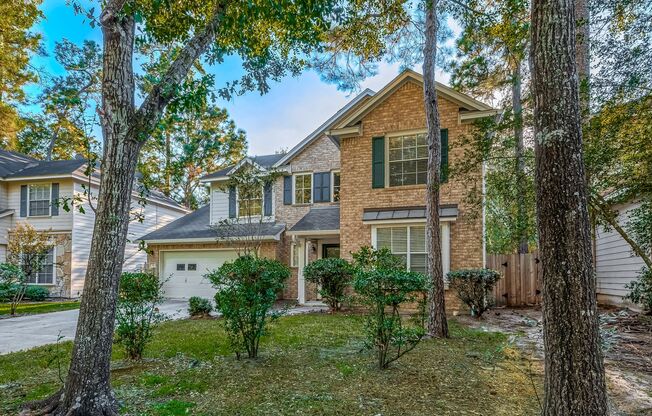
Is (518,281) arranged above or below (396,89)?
below

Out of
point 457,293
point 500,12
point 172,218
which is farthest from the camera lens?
point 172,218

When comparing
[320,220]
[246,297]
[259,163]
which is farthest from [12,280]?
[246,297]

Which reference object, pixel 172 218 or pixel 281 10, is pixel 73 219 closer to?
pixel 172 218

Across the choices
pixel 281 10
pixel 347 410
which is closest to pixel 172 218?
pixel 281 10

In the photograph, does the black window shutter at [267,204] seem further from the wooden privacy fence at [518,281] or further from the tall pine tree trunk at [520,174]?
the tall pine tree trunk at [520,174]

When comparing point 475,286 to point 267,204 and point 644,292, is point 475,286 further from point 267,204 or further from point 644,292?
point 267,204

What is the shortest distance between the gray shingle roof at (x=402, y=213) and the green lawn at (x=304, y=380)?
14.6 feet

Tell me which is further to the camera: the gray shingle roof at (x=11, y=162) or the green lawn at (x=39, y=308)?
the gray shingle roof at (x=11, y=162)

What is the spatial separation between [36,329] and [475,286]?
11042mm

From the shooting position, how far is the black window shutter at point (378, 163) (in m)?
11.9

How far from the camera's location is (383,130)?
1193 cm

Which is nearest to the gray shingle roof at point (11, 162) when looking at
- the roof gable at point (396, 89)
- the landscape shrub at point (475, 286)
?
the roof gable at point (396, 89)

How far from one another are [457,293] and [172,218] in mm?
17431

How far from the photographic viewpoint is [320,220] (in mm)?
13859
